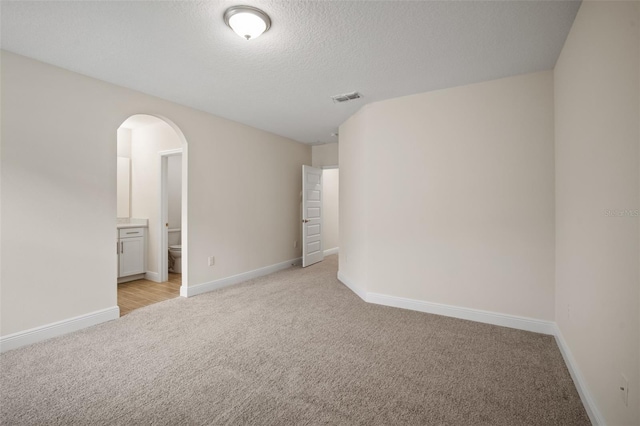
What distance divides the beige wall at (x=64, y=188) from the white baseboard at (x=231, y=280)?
128 mm

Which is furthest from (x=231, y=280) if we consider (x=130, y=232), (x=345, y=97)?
(x=345, y=97)

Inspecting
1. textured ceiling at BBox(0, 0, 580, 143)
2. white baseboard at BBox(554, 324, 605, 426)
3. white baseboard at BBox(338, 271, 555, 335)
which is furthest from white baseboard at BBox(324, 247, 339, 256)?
white baseboard at BBox(554, 324, 605, 426)

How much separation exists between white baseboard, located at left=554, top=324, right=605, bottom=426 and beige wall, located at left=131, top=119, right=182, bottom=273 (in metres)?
5.07

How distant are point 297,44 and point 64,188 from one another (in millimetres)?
2509

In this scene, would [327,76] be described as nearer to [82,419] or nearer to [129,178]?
[82,419]

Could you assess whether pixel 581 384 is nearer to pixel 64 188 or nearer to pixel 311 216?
pixel 64 188

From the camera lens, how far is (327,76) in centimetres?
302

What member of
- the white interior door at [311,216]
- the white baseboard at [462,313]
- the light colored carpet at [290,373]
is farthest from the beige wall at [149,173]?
the white baseboard at [462,313]

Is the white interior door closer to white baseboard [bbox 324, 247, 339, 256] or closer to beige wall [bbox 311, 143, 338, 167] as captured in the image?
beige wall [bbox 311, 143, 338, 167]

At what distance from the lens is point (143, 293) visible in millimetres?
4188

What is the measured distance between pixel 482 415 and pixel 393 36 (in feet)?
8.47

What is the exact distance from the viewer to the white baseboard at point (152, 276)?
486cm

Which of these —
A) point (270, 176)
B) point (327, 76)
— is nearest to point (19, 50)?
point (327, 76)

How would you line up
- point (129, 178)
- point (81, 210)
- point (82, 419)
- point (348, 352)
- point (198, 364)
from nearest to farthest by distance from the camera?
1. point (82, 419)
2. point (198, 364)
3. point (348, 352)
4. point (81, 210)
5. point (129, 178)
